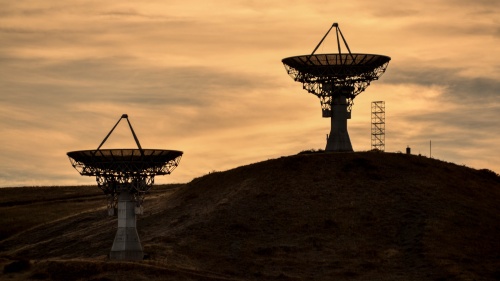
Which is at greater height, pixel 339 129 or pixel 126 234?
pixel 339 129

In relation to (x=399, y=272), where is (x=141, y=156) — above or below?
above

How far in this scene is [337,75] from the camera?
148 metres

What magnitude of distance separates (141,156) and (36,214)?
62086 mm

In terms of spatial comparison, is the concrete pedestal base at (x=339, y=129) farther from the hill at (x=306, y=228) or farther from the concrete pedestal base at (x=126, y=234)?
the concrete pedestal base at (x=126, y=234)

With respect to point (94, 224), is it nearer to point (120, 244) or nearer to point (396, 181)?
point (120, 244)

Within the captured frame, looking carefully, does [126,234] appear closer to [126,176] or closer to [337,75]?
[126,176]

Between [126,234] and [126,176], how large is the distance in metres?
6.94

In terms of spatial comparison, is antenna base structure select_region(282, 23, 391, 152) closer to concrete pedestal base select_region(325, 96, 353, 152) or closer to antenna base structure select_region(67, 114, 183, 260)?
concrete pedestal base select_region(325, 96, 353, 152)

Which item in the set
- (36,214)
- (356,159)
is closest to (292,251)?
(356,159)

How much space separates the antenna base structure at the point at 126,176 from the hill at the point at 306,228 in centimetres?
297

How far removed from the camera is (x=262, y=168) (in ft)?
503

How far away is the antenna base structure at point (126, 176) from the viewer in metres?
118

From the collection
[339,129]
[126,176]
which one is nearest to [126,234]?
[126,176]

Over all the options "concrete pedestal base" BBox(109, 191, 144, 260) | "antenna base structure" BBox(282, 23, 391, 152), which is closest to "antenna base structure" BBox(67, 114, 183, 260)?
"concrete pedestal base" BBox(109, 191, 144, 260)
